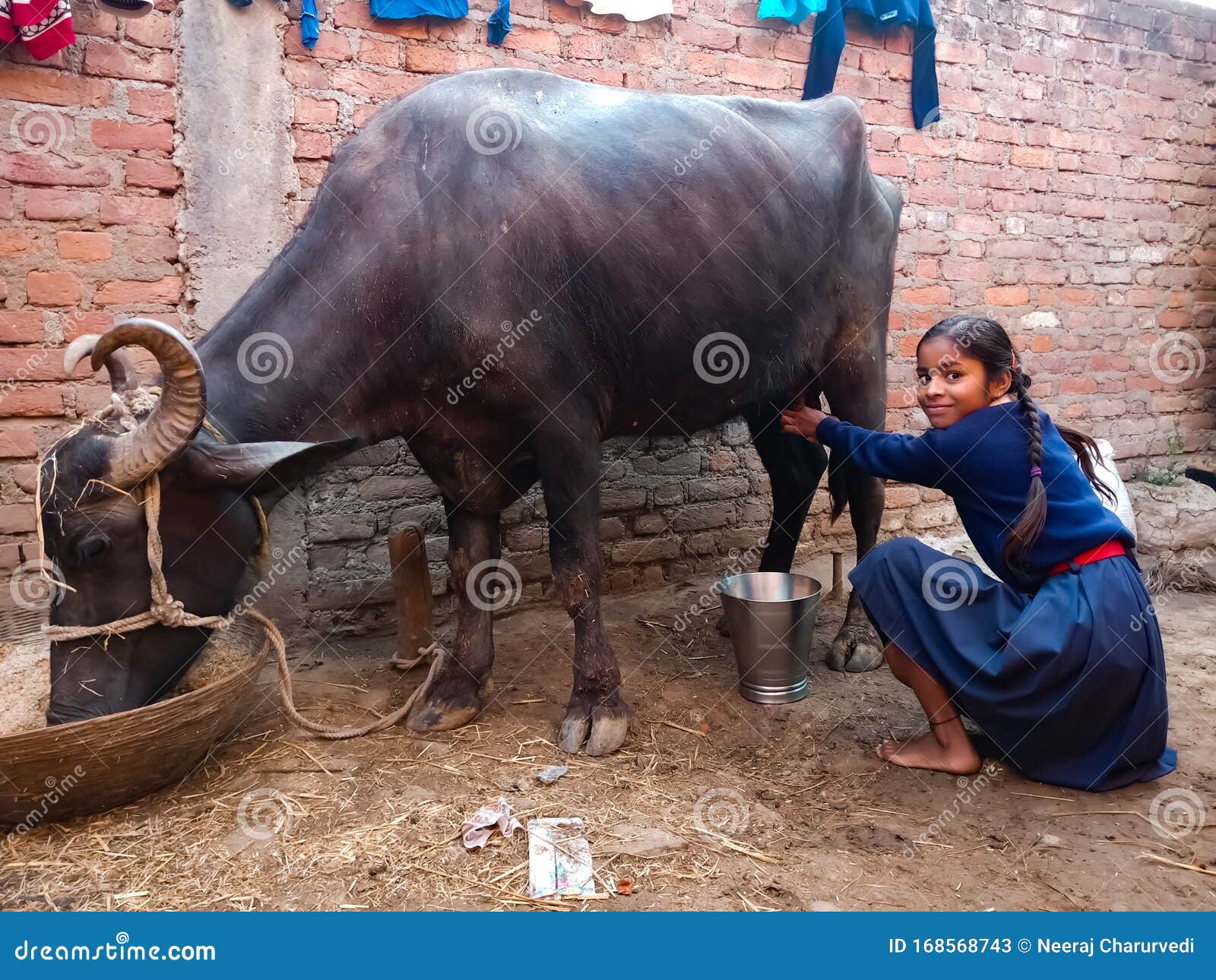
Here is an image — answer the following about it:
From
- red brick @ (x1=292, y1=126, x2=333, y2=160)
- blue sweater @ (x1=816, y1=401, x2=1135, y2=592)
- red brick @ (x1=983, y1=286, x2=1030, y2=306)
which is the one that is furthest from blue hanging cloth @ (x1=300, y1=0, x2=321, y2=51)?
red brick @ (x1=983, y1=286, x2=1030, y2=306)

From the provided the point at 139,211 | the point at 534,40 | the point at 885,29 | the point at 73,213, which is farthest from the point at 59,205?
the point at 885,29

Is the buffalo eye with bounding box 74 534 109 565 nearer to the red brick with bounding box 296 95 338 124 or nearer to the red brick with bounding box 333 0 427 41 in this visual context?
the red brick with bounding box 296 95 338 124

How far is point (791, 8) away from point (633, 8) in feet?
3.13

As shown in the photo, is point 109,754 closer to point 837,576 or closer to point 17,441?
point 17,441

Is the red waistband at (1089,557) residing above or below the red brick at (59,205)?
below

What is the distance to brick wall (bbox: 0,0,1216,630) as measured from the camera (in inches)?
140

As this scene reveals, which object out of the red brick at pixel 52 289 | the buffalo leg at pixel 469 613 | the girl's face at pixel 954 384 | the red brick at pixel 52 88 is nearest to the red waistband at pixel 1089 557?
the girl's face at pixel 954 384

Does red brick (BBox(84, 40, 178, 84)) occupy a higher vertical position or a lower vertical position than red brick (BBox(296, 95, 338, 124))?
higher

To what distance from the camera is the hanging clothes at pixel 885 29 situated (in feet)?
16.0

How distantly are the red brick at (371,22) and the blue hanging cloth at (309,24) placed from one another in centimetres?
12

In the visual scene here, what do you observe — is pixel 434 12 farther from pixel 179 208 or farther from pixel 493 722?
pixel 493 722

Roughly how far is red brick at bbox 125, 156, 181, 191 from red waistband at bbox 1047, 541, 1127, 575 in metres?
3.72

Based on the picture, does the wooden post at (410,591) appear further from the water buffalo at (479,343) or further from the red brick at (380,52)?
the red brick at (380,52)

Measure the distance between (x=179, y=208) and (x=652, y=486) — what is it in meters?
2.70
